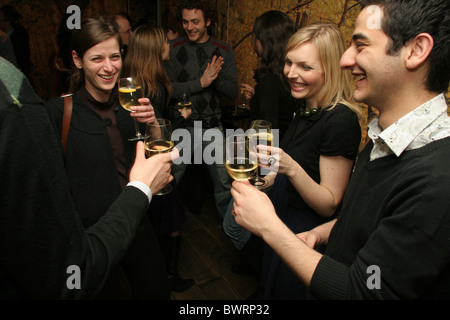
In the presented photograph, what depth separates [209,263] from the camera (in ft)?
9.22

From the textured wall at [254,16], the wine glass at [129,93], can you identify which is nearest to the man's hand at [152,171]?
the wine glass at [129,93]

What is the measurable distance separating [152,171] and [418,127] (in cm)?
90

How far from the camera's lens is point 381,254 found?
83cm

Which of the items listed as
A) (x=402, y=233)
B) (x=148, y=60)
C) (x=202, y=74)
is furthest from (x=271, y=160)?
(x=202, y=74)

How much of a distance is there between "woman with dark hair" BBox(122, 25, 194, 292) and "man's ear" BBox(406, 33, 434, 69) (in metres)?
1.89

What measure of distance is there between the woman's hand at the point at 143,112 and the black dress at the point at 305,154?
84cm

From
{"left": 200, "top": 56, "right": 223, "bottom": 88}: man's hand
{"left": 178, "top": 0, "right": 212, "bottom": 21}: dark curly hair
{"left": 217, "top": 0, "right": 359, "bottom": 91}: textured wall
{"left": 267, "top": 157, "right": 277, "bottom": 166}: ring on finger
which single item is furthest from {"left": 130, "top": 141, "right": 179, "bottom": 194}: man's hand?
{"left": 178, "top": 0, "right": 212, "bottom": 21}: dark curly hair

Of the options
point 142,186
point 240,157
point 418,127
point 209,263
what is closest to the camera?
point 418,127

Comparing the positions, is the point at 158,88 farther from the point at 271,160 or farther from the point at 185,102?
the point at 271,160

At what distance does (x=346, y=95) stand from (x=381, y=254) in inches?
39.8

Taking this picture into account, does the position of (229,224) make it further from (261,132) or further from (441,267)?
(441,267)

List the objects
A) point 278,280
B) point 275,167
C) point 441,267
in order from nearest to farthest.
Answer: point 441,267
point 275,167
point 278,280

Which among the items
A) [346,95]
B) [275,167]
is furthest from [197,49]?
[275,167]

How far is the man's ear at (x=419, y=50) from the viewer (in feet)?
2.87
